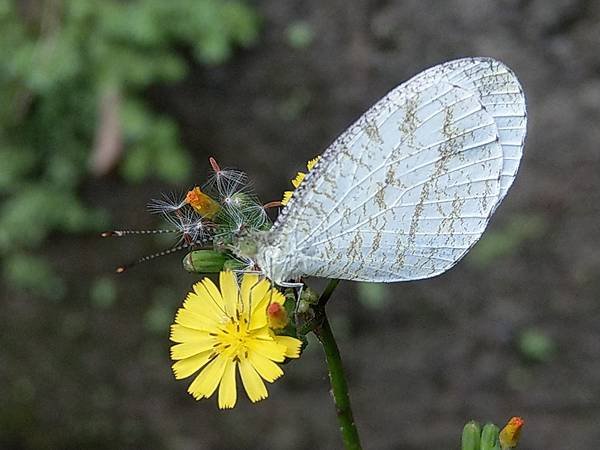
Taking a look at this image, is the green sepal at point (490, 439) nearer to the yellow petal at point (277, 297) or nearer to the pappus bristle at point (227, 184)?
the yellow petal at point (277, 297)

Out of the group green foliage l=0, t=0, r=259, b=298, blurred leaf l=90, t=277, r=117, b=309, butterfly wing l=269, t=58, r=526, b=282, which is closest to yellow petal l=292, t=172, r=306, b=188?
butterfly wing l=269, t=58, r=526, b=282

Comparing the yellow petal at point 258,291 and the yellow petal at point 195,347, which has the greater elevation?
the yellow petal at point 258,291

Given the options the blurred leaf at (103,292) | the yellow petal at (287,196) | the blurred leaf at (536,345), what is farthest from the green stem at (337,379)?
the blurred leaf at (103,292)

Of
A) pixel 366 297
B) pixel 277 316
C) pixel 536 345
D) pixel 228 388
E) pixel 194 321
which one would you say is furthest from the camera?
pixel 366 297

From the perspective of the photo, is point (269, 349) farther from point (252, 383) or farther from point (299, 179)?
point (299, 179)

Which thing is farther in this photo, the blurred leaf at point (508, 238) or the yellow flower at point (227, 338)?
the blurred leaf at point (508, 238)

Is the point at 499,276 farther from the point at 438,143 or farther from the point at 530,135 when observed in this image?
the point at 438,143

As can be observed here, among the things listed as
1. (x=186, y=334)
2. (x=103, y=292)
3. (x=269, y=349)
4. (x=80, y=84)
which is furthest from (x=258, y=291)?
(x=103, y=292)
